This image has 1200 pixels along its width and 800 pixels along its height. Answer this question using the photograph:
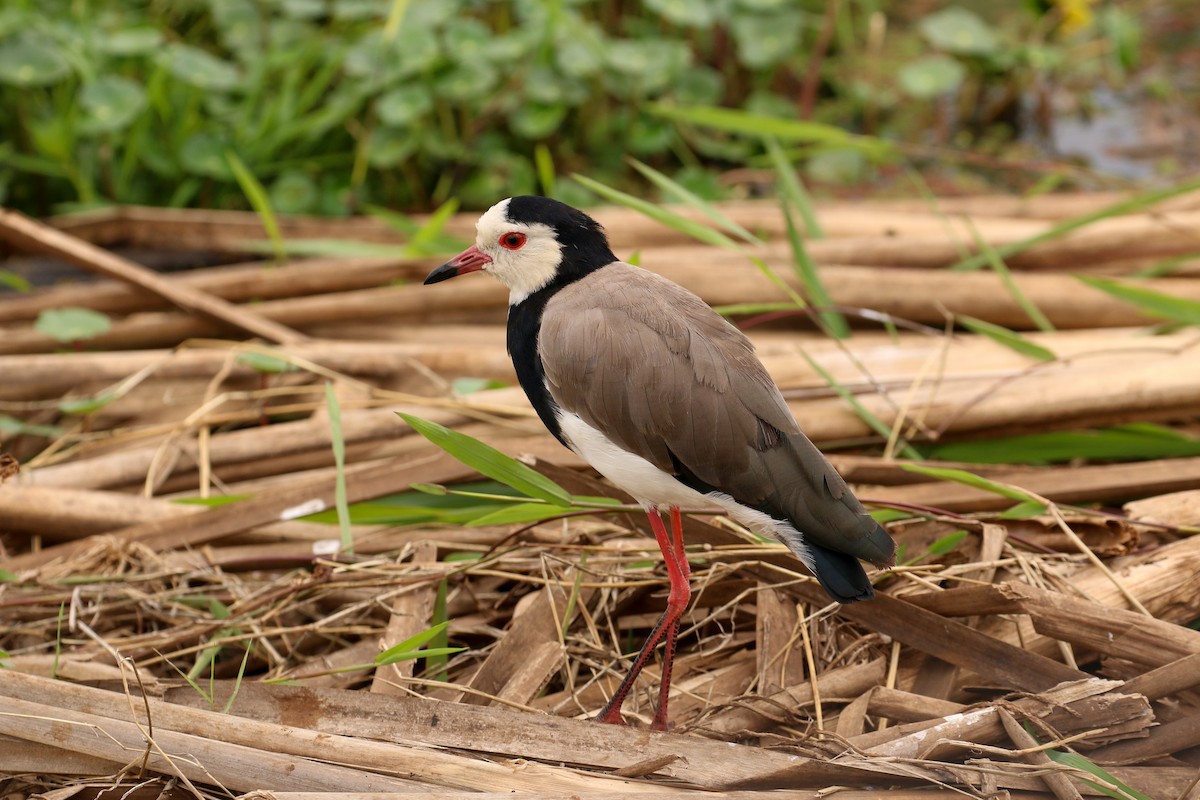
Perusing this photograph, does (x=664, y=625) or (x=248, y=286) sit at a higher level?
(x=248, y=286)

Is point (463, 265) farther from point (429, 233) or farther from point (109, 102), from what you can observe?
point (109, 102)

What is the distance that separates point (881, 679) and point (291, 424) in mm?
1830

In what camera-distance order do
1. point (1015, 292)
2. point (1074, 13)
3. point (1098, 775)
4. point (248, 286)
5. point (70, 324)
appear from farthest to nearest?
point (1074, 13), point (248, 286), point (70, 324), point (1015, 292), point (1098, 775)

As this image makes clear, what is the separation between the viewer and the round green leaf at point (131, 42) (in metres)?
4.97

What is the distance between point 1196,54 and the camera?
617 centimetres

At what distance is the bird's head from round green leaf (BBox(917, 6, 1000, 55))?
3.54 meters

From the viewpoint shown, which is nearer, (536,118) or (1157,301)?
(1157,301)

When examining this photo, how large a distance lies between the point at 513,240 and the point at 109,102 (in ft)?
9.37

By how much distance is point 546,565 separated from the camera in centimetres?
283

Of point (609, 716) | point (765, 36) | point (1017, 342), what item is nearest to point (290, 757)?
point (609, 716)

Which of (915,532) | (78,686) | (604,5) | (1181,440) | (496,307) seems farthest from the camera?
(604,5)

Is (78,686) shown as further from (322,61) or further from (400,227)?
(322,61)

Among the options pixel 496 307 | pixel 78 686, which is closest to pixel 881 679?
pixel 78 686

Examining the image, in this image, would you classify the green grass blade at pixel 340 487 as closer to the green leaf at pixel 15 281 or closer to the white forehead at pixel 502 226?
the white forehead at pixel 502 226
